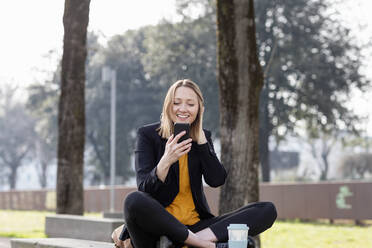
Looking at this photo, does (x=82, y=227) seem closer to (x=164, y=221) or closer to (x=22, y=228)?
(x=164, y=221)

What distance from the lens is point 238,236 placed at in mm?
3908

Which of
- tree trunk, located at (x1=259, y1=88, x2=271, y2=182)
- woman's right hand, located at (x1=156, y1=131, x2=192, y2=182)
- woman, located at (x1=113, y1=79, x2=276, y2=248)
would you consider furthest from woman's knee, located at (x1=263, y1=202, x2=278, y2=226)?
tree trunk, located at (x1=259, y1=88, x2=271, y2=182)

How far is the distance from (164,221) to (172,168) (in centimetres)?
44

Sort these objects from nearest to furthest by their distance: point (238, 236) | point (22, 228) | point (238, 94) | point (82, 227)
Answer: point (238, 236) → point (238, 94) → point (82, 227) → point (22, 228)

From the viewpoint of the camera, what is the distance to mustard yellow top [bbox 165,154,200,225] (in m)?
4.52

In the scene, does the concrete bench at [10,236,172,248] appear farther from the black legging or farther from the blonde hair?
the blonde hair

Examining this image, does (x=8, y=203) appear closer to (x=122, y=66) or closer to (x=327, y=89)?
(x=122, y=66)

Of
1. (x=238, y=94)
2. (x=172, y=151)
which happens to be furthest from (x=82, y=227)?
(x=172, y=151)

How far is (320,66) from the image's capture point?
32219mm

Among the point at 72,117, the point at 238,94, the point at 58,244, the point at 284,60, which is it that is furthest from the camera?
the point at 284,60

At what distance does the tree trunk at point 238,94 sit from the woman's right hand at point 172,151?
12.8 ft

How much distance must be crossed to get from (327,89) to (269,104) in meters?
2.93

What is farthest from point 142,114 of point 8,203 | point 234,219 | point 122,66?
point 234,219

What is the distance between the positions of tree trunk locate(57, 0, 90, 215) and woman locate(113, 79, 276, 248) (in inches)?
271
